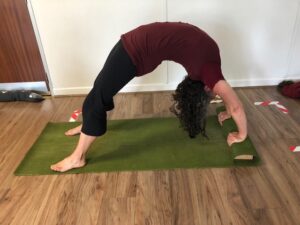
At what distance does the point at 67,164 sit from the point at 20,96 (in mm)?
1294

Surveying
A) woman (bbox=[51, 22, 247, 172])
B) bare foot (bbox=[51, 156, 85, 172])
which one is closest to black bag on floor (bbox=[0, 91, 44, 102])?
bare foot (bbox=[51, 156, 85, 172])

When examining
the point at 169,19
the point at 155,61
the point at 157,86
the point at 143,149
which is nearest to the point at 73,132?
the point at 143,149

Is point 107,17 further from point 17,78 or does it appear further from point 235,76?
point 235,76

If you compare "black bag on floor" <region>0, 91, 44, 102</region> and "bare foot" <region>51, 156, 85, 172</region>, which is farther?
"black bag on floor" <region>0, 91, 44, 102</region>

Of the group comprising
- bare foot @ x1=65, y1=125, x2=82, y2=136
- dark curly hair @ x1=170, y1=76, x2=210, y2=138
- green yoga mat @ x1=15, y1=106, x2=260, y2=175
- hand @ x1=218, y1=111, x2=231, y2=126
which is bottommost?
green yoga mat @ x1=15, y1=106, x2=260, y2=175

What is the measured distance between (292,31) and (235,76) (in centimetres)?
63

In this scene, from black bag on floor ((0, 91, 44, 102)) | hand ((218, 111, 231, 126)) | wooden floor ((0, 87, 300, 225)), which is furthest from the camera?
black bag on floor ((0, 91, 44, 102))

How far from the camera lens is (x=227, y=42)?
2547mm

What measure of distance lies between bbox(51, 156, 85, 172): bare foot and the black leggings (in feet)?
0.85

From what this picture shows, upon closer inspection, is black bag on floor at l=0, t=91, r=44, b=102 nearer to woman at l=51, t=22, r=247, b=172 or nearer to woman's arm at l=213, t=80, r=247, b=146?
woman at l=51, t=22, r=247, b=172

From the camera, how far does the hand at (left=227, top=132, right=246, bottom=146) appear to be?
68.6 inches

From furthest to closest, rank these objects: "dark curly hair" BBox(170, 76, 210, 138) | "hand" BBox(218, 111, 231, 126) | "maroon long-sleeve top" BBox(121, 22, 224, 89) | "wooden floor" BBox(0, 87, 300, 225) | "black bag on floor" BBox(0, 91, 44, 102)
→ "black bag on floor" BBox(0, 91, 44, 102), "hand" BBox(218, 111, 231, 126), "dark curly hair" BBox(170, 76, 210, 138), "maroon long-sleeve top" BBox(121, 22, 224, 89), "wooden floor" BBox(0, 87, 300, 225)

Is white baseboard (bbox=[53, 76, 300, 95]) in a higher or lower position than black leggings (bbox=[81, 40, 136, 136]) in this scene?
lower

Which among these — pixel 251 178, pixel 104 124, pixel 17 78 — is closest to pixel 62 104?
pixel 17 78
